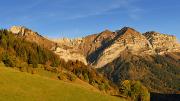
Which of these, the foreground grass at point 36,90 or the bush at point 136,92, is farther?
the bush at point 136,92

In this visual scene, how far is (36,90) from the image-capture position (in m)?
95.4

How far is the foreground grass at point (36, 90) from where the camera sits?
85.8 meters

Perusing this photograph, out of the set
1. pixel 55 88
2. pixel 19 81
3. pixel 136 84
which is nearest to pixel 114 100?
pixel 55 88

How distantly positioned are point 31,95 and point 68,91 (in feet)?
64.6

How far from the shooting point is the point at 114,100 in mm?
113562

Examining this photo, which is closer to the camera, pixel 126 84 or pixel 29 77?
pixel 29 77

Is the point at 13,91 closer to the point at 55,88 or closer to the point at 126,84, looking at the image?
the point at 55,88

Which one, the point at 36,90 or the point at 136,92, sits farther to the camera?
the point at 136,92

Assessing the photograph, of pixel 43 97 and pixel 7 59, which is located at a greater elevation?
pixel 7 59

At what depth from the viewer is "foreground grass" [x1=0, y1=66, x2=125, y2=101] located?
85.8 metres

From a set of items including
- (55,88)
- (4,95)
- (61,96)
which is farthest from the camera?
(55,88)

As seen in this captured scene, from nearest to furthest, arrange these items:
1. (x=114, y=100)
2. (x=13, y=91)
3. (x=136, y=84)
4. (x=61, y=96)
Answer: (x=13, y=91) < (x=61, y=96) < (x=114, y=100) < (x=136, y=84)

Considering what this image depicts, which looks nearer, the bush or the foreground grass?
the foreground grass

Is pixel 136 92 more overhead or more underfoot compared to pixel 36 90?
more underfoot
